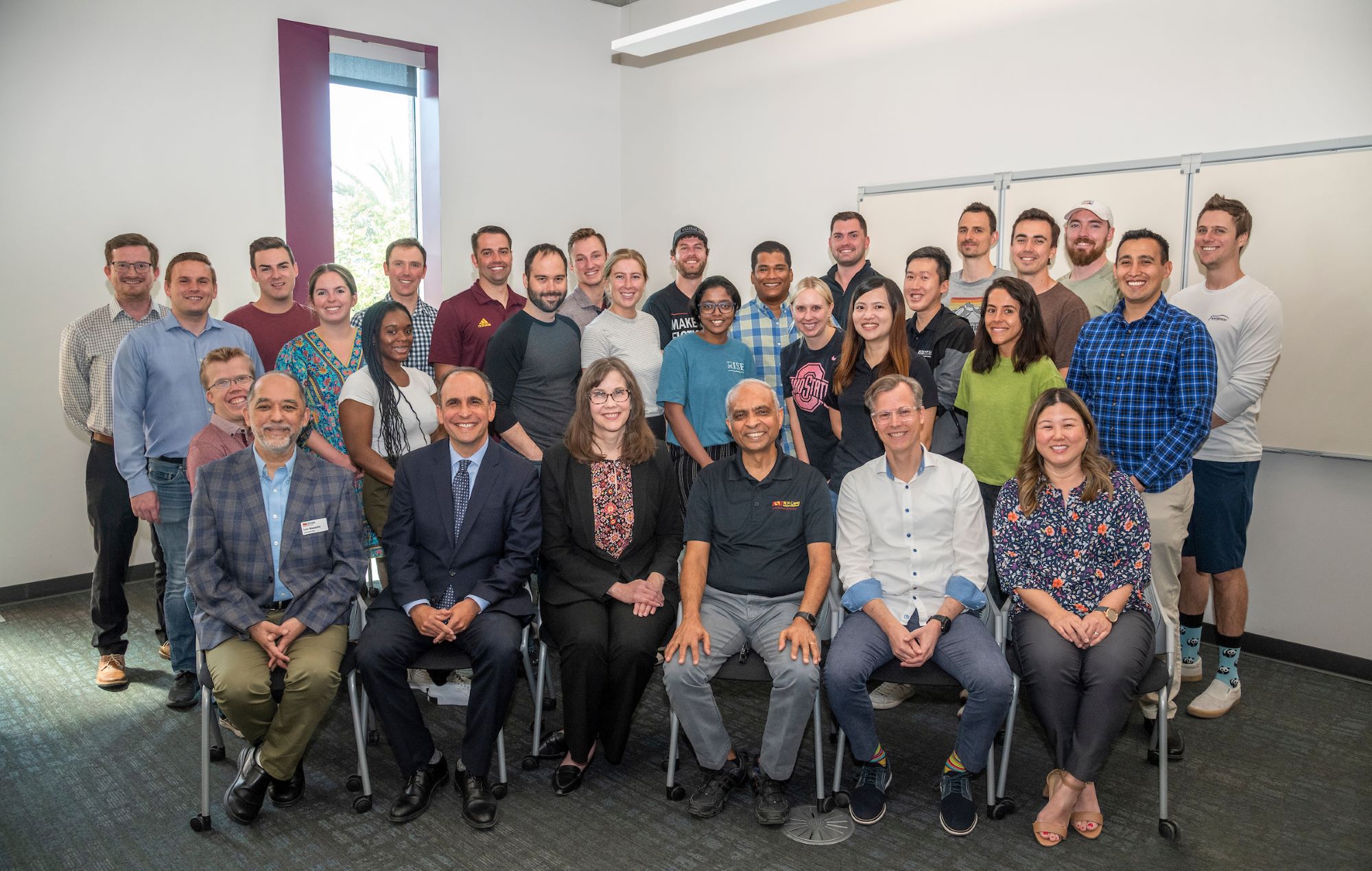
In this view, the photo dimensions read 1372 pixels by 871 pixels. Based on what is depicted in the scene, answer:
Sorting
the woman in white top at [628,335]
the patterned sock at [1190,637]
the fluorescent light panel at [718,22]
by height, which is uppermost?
the fluorescent light panel at [718,22]

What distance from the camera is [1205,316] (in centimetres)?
389

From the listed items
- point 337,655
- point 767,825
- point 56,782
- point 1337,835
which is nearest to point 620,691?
point 767,825

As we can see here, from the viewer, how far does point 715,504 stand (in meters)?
3.26

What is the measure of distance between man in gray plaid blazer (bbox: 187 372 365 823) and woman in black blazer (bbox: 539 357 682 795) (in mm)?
694

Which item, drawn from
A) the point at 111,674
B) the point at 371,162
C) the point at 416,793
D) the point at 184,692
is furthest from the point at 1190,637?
the point at 371,162

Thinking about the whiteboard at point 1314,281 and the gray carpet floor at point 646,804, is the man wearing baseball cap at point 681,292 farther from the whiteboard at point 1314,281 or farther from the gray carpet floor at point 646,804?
the whiteboard at point 1314,281

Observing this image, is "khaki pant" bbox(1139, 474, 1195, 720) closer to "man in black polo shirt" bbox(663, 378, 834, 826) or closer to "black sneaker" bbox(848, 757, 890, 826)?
"black sneaker" bbox(848, 757, 890, 826)

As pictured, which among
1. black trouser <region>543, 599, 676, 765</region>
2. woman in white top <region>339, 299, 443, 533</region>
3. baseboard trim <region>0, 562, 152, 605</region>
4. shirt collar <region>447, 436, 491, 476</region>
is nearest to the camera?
black trouser <region>543, 599, 676, 765</region>

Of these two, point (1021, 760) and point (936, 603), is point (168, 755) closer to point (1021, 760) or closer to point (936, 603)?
point (936, 603)

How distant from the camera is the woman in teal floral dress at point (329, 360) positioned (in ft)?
12.3

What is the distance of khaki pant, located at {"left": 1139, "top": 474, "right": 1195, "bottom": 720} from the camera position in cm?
347

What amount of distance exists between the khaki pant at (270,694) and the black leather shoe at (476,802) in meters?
0.51

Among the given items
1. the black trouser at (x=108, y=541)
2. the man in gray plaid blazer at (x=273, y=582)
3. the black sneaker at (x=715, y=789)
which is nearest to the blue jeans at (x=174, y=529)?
the black trouser at (x=108, y=541)

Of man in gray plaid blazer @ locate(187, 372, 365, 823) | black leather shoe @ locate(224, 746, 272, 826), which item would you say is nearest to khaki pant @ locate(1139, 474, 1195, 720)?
man in gray plaid blazer @ locate(187, 372, 365, 823)
